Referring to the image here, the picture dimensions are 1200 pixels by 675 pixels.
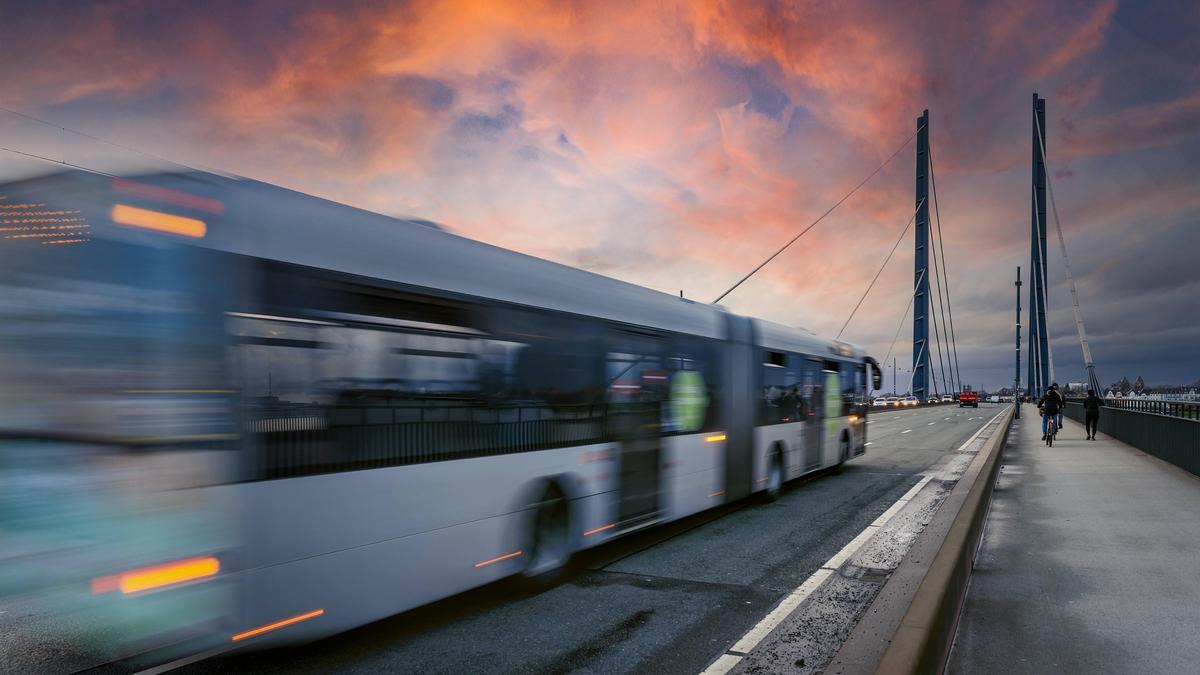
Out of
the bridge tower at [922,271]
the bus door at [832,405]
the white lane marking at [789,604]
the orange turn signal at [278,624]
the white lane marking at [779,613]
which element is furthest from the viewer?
the bridge tower at [922,271]

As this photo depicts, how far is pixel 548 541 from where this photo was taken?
642 centimetres

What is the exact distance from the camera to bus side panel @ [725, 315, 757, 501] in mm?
9883

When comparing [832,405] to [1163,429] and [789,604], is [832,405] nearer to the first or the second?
[1163,429]

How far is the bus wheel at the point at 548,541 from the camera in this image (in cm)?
621

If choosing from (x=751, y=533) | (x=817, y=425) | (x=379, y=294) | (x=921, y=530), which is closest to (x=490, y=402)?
(x=379, y=294)

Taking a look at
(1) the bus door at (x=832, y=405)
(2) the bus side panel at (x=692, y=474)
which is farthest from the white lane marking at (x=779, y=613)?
(1) the bus door at (x=832, y=405)

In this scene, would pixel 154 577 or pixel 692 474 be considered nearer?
pixel 154 577

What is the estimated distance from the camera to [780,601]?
6.02 m

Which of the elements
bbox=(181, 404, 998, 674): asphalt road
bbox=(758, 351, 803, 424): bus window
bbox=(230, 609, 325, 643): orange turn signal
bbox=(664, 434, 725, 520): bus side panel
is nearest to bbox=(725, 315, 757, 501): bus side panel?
bbox=(664, 434, 725, 520): bus side panel

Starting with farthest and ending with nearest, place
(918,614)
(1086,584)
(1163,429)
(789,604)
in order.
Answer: (1163,429), (1086,584), (789,604), (918,614)

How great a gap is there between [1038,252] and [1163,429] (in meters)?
57.8

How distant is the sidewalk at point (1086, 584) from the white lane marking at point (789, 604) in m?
1.13

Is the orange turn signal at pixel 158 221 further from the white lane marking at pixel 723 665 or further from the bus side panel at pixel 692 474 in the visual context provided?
the bus side panel at pixel 692 474

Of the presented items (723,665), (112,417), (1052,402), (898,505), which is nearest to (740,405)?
(898,505)
